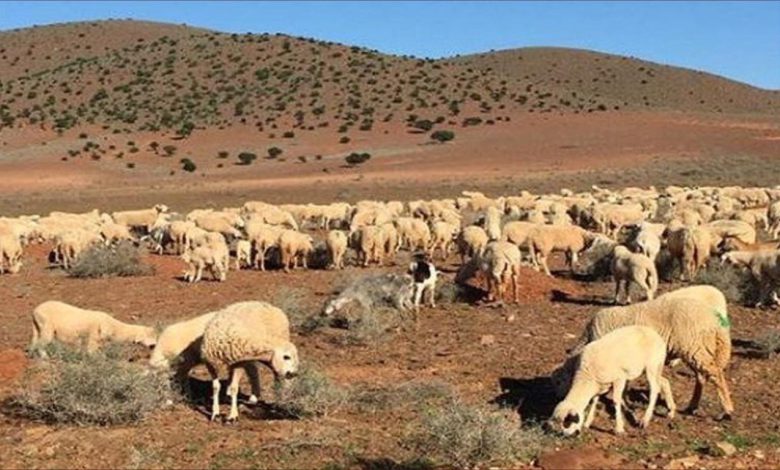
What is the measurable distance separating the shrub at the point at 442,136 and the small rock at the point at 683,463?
2591 inches

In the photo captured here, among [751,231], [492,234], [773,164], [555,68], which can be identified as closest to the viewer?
[751,231]

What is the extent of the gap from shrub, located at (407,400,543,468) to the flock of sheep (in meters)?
0.62

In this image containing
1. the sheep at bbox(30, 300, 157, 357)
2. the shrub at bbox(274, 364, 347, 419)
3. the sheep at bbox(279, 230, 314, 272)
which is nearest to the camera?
the shrub at bbox(274, 364, 347, 419)

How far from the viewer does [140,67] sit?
97625mm

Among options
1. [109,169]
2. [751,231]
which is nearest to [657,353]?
[751,231]

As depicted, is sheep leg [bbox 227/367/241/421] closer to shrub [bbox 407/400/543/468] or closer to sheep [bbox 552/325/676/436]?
shrub [bbox 407/400/543/468]

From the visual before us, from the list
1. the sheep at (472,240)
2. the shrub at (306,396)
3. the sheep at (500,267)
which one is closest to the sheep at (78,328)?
the shrub at (306,396)

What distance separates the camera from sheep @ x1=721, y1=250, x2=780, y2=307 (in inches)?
655

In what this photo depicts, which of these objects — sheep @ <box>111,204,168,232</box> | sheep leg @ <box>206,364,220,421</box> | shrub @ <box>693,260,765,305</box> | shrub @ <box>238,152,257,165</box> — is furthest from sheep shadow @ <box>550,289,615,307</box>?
shrub @ <box>238,152,257,165</box>

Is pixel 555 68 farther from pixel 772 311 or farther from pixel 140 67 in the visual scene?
pixel 772 311

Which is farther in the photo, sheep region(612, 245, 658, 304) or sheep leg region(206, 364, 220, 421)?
sheep region(612, 245, 658, 304)

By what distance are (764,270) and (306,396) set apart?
9748mm

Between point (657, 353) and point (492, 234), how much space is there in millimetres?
13349

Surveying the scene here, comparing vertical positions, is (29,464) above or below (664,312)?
below
